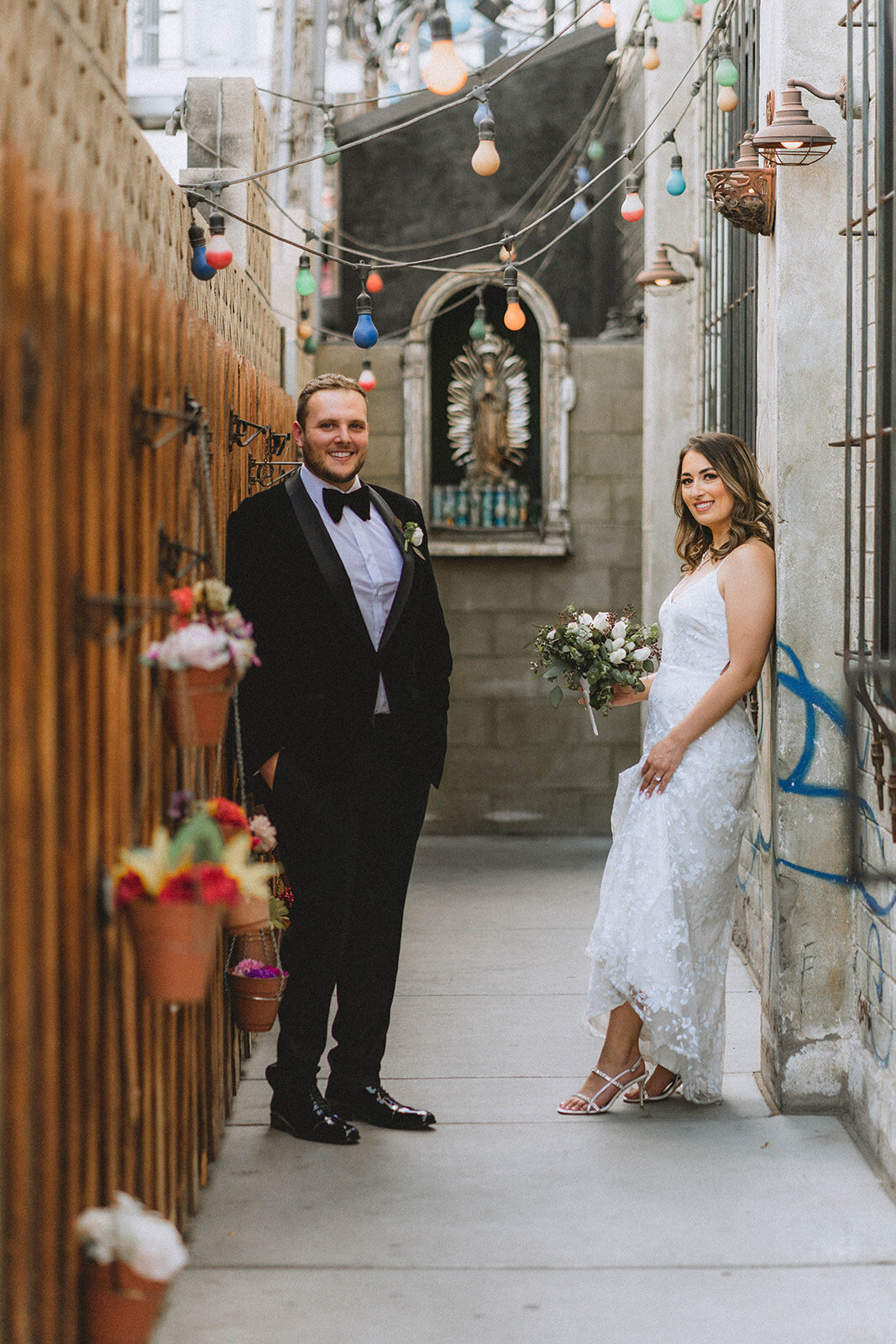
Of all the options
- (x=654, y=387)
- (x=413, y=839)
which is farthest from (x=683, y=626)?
(x=654, y=387)

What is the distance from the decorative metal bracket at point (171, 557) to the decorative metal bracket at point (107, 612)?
277 millimetres

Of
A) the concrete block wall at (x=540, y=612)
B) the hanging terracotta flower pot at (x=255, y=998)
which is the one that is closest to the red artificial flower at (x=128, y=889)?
the hanging terracotta flower pot at (x=255, y=998)

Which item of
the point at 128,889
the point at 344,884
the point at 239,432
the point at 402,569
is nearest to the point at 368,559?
the point at 402,569

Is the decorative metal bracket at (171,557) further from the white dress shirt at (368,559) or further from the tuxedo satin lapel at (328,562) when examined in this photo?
the white dress shirt at (368,559)

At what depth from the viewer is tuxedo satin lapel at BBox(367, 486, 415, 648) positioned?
3.96m

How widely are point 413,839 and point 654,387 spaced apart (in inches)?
197

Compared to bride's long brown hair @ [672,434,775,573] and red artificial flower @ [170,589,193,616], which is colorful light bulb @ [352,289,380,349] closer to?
bride's long brown hair @ [672,434,775,573]

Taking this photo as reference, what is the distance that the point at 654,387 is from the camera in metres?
8.34

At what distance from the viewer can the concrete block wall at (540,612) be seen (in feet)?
29.9

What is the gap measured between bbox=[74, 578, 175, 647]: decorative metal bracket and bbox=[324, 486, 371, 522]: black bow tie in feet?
4.33

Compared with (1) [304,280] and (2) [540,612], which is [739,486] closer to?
(1) [304,280]

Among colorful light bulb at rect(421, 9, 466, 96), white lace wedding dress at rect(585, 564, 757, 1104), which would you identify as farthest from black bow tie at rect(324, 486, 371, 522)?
colorful light bulb at rect(421, 9, 466, 96)

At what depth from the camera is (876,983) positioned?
153 inches

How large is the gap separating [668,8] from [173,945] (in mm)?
3255
